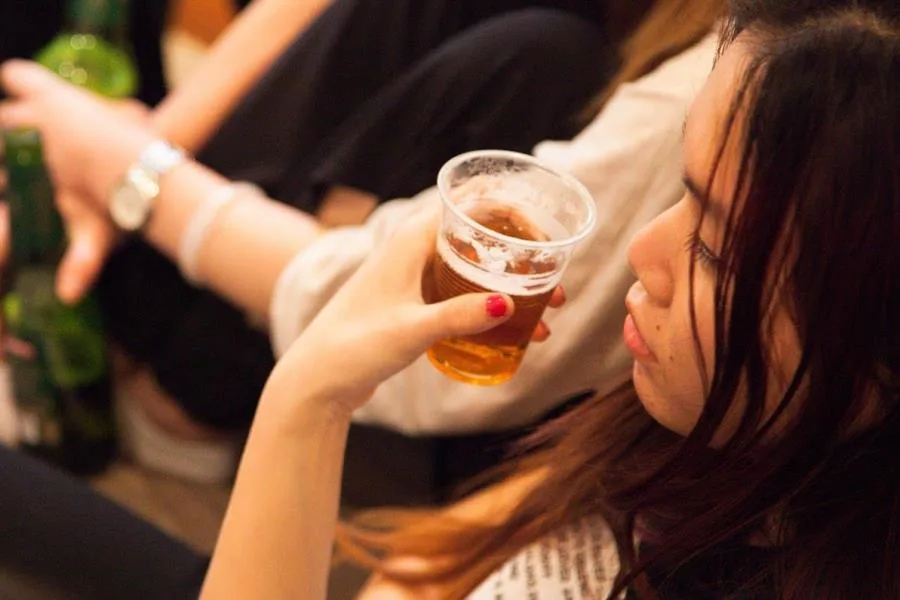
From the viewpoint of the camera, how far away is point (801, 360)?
1.78 ft

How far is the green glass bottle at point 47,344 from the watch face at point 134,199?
8cm

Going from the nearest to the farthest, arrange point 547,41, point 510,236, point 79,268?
point 510,236
point 547,41
point 79,268

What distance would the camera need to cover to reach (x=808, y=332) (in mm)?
533

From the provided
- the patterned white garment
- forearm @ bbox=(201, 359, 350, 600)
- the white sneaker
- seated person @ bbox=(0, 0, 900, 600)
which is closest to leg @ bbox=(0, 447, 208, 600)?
seated person @ bbox=(0, 0, 900, 600)

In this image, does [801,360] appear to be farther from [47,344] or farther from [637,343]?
[47,344]

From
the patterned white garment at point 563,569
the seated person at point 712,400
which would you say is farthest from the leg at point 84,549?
the patterned white garment at point 563,569

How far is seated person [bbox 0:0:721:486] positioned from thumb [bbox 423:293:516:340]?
224mm

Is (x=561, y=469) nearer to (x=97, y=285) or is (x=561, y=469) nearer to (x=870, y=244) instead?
(x=870, y=244)

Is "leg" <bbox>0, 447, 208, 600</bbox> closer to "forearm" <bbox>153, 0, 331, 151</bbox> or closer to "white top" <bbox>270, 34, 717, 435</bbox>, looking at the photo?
"white top" <bbox>270, 34, 717, 435</bbox>

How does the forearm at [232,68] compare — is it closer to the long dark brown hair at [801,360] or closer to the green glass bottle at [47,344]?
the green glass bottle at [47,344]

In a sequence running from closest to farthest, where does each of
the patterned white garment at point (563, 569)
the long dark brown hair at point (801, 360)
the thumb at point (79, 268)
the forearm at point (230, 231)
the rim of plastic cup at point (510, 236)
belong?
the long dark brown hair at point (801, 360), the rim of plastic cup at point (510, 236), the patterned white garment at point (563, 569), the forearm at point (230, 231), the thumb at point (79, 268)

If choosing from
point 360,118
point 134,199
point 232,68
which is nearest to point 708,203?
point 360,118

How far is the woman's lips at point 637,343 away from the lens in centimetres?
62

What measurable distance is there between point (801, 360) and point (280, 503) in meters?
0.38
